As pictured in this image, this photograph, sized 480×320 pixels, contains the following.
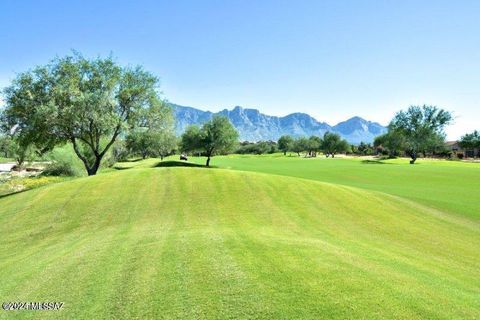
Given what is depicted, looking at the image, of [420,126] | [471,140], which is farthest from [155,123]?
[471,140]

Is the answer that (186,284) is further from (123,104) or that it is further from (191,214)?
(123,104)

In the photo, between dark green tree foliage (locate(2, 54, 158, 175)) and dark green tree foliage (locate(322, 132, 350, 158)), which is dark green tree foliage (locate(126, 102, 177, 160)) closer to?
dark green tree foliage (locate(2, 54, 158, 175))

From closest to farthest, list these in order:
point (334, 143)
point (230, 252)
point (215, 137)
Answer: point (230, 252) < point (215, 137) < point (334, 143)

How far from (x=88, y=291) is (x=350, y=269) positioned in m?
7.13

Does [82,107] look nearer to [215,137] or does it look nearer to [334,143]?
[215,137]

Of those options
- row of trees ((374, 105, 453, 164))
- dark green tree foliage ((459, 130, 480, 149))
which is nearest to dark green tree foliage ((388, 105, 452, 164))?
row of trees ((374, 105, 453, 164))

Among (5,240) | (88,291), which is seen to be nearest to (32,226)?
(5,240)

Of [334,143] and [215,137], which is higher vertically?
[334,143]

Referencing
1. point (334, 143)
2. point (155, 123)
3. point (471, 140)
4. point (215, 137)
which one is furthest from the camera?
point (334, 143)

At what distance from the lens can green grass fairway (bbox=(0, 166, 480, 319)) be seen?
7.33 metres

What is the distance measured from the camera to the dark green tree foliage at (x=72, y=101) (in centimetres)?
3281

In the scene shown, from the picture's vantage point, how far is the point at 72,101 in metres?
33.1

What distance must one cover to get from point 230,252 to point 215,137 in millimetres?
73167

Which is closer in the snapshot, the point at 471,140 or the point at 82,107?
the point at 82,107
